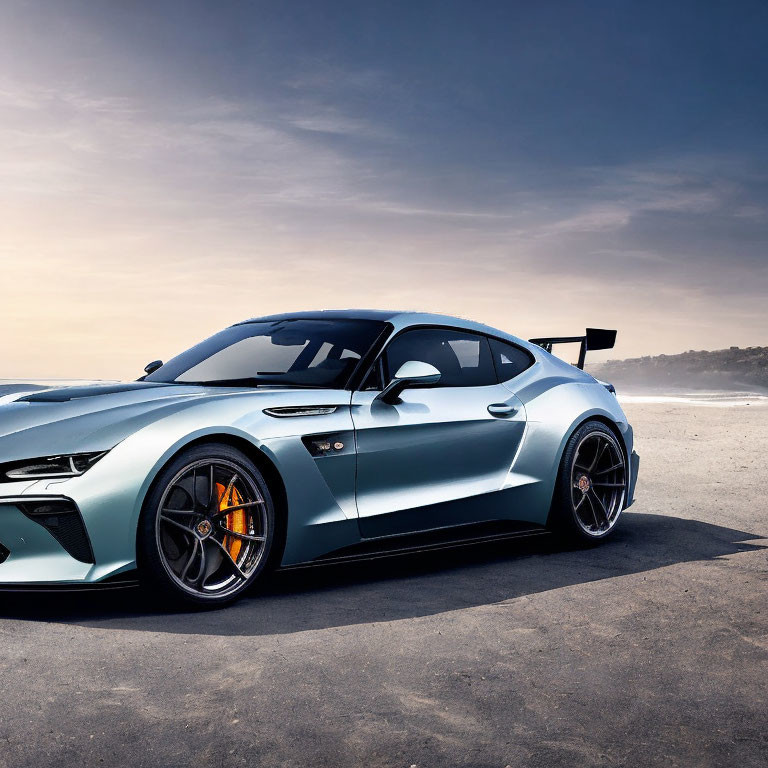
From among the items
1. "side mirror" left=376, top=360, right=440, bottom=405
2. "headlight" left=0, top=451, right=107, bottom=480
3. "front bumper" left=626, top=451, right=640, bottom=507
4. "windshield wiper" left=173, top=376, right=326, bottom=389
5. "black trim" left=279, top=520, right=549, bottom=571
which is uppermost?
"side mirror" left=376, top=360, right=440, bottom=405

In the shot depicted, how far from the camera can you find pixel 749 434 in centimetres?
1594

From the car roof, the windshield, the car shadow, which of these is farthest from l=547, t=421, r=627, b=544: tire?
the windshield

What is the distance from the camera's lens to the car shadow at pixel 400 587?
15.6ft

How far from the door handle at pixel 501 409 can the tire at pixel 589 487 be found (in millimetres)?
591

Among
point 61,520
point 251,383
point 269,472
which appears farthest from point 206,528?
point 251,383

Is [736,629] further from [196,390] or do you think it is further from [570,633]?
[196,390]

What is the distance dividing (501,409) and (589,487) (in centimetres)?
107

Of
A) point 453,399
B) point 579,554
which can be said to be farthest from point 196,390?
point 579,554

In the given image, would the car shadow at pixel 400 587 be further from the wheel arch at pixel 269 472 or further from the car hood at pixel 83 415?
the car hood at pixel 83 415

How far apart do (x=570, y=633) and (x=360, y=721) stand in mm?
1526

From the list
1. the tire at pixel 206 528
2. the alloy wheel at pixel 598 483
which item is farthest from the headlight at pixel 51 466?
the alloy wheel at pixel 598 483

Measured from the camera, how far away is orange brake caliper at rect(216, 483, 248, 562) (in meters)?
4.99

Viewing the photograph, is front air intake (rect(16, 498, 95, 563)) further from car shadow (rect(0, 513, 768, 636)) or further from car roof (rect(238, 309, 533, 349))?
car roof (rect(238, 309, 533, 349))

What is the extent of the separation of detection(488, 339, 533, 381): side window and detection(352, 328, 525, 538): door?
7 cm
